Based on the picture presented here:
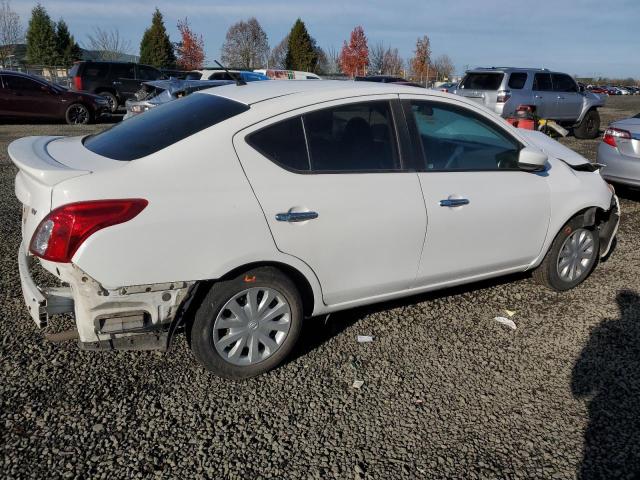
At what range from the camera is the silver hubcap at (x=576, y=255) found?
4559 mm

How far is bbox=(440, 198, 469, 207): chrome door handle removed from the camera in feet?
11.9

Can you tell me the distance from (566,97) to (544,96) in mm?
1022

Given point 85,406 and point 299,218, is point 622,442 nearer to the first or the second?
point 299,218

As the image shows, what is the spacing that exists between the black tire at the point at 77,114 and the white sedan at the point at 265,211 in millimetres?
14343

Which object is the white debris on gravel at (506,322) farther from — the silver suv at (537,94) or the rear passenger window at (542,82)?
the rear passenger window at (542,82)

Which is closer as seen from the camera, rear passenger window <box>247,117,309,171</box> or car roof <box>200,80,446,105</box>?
rear passenger window <box>247,117,309,171</box>

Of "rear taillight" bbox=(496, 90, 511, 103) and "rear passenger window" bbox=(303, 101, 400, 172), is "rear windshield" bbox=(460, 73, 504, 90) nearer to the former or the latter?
"rear taillight" bbox=(496, 90, 511, 103)

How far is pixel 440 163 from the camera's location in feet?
12.3

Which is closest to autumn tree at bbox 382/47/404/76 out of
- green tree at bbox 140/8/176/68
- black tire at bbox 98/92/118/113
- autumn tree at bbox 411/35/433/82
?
autumn tree at bbox 411/35/433/82

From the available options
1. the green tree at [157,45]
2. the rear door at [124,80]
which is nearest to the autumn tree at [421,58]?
the green tree at [157,45]

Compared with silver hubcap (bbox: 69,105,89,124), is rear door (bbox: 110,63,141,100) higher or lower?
higher

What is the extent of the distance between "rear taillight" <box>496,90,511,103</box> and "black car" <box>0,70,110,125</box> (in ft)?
39.2

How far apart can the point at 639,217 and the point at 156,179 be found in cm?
674

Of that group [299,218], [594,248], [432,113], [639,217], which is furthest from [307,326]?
[639,217]
